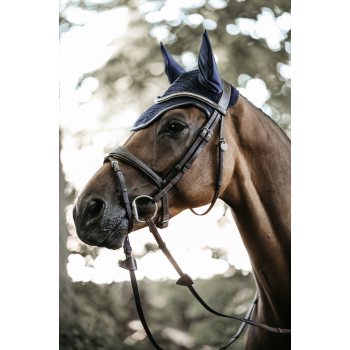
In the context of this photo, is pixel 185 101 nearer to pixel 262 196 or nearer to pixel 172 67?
pixel 172 67

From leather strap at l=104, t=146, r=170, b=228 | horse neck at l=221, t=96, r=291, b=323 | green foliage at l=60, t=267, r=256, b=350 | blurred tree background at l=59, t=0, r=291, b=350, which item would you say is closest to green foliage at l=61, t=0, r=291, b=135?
blurred tree background at l=59, t=0, r=291, b=350

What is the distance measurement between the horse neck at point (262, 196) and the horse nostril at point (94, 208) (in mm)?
492

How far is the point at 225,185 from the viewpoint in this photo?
1.02 metres

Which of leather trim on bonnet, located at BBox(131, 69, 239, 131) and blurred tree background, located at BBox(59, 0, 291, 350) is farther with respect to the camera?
blurred tree background, located at BBox(59, 0, 291, 350)

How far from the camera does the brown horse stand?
2.99 feet

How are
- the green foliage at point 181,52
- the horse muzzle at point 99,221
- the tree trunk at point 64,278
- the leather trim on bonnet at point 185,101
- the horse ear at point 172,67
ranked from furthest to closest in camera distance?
the tree trunk at point 64,278
the green foliage at point 181,52
the horse ear at point 172,67
the leather trim on bonnet at point 185,101
the horse muzzle at point 99,221

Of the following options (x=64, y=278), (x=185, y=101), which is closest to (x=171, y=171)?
(x=185, y=101)

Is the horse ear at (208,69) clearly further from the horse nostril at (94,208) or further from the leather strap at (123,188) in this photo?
the horse nostril at (94,208)

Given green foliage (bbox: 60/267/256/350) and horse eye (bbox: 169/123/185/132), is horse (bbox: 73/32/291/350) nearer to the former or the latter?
horse eye (bbox: 169/123/185/132)

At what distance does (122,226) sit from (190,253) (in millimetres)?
1215

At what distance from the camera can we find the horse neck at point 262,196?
1.07 m

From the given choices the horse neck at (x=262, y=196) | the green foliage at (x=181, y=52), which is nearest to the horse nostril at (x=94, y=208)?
the horse neck at (x=262, y=196)
